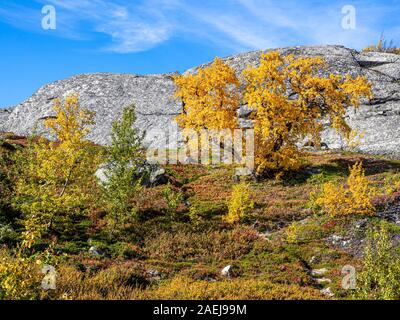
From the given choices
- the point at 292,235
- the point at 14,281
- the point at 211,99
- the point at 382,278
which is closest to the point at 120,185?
the point at 292,235

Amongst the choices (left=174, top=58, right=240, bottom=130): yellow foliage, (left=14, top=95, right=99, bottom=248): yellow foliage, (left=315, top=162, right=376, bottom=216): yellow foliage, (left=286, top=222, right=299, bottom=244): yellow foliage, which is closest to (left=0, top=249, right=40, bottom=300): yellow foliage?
(left=14, top=95, right=99, bottom=248): yellow foliage

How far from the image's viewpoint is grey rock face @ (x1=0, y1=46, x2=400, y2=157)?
172 feet

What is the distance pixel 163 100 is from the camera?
63.5 meters

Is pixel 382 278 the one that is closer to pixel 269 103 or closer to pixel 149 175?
pixel 269 103

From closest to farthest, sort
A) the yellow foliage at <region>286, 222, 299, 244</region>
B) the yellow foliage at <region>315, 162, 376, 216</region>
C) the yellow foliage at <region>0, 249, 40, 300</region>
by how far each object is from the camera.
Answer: the yellow foliage at <region>0, 249, 40, 300</region> → the yellow foliage at <region>286, 222, 299, 244</region> → the yellow foliage at <region>315, 162, 376, 216</region>

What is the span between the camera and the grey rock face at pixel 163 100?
52562 mm

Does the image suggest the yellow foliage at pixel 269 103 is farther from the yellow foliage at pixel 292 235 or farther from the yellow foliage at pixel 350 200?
the yellow foliage at pixel 292 235

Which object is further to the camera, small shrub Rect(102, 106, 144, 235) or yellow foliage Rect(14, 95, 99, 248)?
small shrub Rect(102, 106, 144, 235)

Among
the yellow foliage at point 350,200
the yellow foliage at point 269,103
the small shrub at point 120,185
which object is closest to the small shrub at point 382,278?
the yellow foliage at point 350,200

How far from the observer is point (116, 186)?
2488 centimetres

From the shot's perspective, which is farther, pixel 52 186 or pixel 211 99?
pixel 211 99

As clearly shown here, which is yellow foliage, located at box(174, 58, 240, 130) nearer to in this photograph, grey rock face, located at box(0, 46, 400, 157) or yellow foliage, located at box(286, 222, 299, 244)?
yellow foliage, located at box(286, 222, 299, 244)
